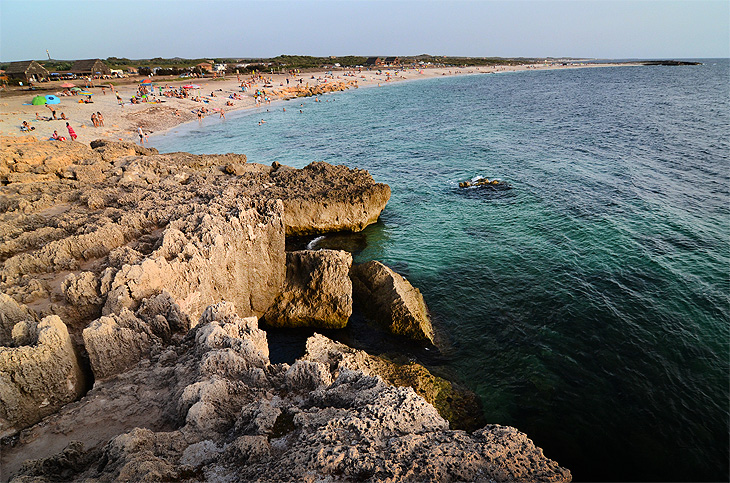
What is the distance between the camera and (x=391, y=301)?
1524 cm

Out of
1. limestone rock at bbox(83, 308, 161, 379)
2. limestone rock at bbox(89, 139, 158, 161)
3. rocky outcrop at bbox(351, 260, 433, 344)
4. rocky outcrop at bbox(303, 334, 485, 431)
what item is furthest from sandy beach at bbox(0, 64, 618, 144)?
rocky outcrop at bbox(303, 334, 485, 431)

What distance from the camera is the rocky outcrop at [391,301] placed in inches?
581

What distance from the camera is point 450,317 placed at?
53.5ft

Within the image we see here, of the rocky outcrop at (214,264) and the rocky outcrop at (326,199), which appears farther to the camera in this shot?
the rocky outcrop at (326,199)

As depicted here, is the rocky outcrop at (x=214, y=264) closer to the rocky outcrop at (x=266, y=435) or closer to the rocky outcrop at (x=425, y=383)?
the rocky outcrop at (x=266, y=435)

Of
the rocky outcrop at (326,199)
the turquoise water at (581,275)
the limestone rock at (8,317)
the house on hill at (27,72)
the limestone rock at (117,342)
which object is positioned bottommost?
the turquoise water at (581,275)

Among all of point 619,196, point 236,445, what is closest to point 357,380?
point 236,445

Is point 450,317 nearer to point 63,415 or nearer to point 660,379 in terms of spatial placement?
point 660,379

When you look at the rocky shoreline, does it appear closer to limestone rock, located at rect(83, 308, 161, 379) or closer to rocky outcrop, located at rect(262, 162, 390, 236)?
limestone rock, located at rect(83, 308, 161, 379)

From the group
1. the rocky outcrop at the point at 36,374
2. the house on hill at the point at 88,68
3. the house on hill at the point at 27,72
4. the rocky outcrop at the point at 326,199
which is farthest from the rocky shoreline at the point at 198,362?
the house on hill at the point at 88,68

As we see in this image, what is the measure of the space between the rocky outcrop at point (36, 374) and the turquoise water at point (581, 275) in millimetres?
11015

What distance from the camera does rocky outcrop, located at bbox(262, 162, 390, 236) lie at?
2280 cm

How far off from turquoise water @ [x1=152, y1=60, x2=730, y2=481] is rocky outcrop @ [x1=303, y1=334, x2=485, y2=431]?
0.69 metres

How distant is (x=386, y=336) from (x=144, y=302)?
29.8 feet
